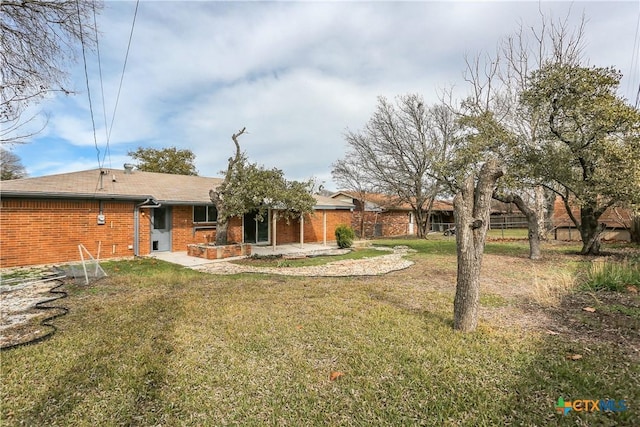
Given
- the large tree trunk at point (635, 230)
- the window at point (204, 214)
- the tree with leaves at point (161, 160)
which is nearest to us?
the window at point (204, 214)

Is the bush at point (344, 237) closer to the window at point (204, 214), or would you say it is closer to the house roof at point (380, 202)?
the window at point (204, 214)

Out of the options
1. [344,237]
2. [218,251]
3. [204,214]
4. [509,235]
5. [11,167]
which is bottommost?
[509,235]

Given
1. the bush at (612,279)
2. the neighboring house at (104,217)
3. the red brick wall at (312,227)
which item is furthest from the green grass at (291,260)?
the bush at (612,279)

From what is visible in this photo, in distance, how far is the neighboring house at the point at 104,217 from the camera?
9969 millimetres

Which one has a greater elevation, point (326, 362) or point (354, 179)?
point (354, 179)

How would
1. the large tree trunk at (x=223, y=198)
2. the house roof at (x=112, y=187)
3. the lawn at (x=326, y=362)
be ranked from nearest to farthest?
the lawn at (x=326, y=362) < the house roof at (x=112, y=187) < the large tree trunk at (x=223, y=198)

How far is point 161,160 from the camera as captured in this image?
2731 cm

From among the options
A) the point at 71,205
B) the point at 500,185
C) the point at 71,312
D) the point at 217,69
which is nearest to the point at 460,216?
the point at 71,312

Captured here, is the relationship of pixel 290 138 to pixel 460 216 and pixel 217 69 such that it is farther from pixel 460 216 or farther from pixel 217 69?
pixel 460 216

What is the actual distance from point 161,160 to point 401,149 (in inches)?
796

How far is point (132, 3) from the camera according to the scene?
20.7 feet

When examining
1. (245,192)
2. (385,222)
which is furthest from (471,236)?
(385,222)

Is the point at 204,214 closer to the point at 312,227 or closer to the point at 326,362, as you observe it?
the point at 312,227

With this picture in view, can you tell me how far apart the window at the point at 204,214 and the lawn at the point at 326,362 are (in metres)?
8.28
